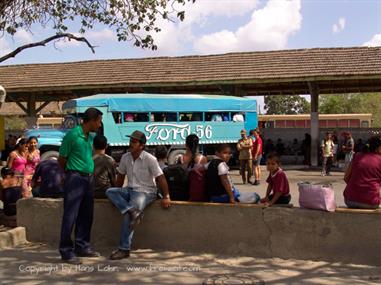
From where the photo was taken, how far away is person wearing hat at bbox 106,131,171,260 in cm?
586

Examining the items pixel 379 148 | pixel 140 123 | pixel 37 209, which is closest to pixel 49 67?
pixel 140 123

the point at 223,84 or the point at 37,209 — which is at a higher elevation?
the point at 223,84

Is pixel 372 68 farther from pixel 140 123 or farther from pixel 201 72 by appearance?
pixel 140 123

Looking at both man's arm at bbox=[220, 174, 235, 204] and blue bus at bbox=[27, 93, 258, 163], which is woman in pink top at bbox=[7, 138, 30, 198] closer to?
man's arm at bbox=[220, 174, 235, 204]

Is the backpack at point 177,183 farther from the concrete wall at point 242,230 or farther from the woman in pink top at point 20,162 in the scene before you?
the woman in pink top at point 20,162

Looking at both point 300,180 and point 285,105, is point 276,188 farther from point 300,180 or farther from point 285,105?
point 285,105

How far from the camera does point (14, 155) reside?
29.2ft

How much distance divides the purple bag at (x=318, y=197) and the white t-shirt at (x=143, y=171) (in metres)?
1.69

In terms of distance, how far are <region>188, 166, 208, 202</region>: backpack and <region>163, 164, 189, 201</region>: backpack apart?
191 mm

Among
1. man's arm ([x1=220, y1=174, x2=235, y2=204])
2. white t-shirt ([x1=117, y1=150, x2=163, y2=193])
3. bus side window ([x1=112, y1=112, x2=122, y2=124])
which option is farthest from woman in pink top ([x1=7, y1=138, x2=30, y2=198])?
bus side window ([x1=112, y1=112, x2=122, y2=124])

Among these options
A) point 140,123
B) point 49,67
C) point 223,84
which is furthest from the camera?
point 49,67

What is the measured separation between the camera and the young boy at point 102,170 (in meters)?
6.40

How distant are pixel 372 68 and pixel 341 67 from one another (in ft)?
3.73

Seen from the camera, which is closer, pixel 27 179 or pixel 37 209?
pixel 37 209
